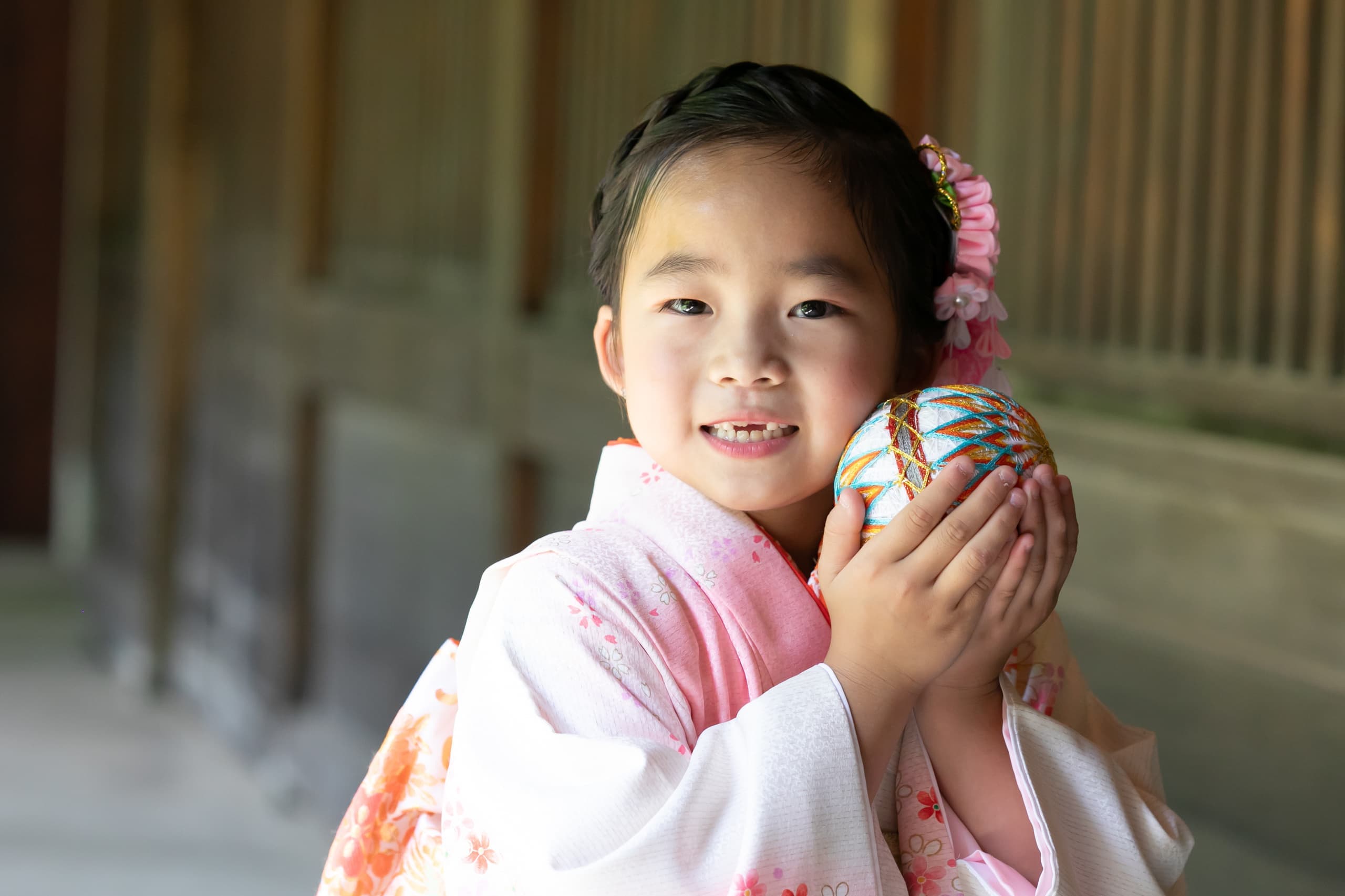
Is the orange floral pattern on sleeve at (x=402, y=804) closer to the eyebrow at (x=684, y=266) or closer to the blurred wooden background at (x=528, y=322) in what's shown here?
the eyebrow at (x=684, y=266)

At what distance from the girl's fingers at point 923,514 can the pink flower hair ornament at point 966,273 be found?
7.5 inches

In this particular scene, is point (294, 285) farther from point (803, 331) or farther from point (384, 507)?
point (803, 331)

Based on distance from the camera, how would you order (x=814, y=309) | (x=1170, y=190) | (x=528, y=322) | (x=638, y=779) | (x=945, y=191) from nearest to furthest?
(x=638, y=779), (x=814, y=309), (x=945, y=191), (x=1170, y=190), (x=528, y=322)

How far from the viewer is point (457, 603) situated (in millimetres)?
3355

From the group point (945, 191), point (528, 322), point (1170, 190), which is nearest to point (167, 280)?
point (528, 322)

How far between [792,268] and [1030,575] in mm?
250

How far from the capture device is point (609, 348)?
1.11 metres

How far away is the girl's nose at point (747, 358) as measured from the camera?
3.05ft

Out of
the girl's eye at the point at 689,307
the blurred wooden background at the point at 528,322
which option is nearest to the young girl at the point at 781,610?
the girl's eye at the point at 689,307

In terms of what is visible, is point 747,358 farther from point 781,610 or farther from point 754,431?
point 781,610

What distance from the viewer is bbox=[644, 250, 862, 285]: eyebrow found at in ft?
3.10

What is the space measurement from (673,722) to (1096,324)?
46.5 inches

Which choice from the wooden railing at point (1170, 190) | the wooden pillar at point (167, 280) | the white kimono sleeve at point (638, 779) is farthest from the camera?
the wooden pillar at point (167, 280)

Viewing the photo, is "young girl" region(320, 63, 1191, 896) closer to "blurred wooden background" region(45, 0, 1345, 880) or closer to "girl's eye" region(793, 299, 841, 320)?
"girl's eye" region(793, 299, 841, 320)
